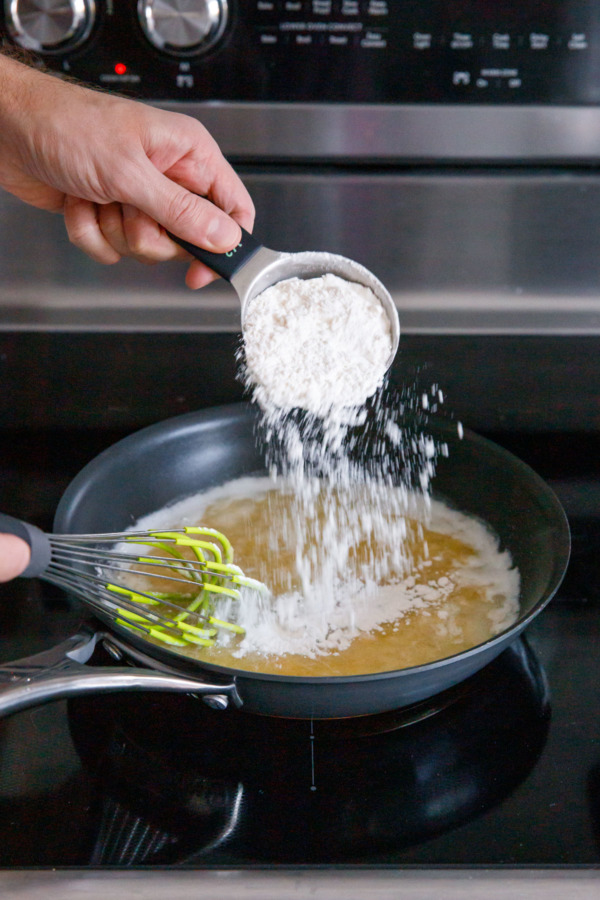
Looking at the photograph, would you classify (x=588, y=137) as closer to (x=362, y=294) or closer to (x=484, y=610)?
(x=362, y=294)

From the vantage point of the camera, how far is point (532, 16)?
81cm

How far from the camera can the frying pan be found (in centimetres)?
50

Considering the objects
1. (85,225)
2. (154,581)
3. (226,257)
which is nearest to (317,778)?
(154,581)

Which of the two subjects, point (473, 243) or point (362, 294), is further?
point (473, 243)

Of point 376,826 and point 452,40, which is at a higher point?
point 452,40

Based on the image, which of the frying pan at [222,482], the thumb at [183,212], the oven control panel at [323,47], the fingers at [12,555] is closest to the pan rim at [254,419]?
the frying pan at [222,482]

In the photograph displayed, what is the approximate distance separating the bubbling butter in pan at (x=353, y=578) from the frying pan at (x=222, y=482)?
1.1 inches

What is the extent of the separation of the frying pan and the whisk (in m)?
0.03

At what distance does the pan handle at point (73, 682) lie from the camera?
48 cm

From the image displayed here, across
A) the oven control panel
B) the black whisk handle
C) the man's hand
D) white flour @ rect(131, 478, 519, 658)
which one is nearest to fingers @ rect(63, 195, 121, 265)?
the man's hand

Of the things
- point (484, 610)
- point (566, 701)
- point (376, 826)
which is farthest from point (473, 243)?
point (376, 826)

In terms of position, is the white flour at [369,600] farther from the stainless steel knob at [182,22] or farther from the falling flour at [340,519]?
the stainless steel knob at [182,22]

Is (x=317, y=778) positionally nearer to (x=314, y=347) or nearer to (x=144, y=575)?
(x=144, y=575)

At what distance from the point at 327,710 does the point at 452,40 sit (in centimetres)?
Result: 68
